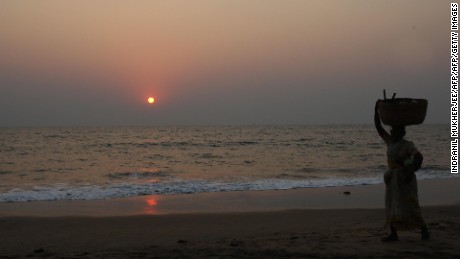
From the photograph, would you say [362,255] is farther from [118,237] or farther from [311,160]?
[311,160]

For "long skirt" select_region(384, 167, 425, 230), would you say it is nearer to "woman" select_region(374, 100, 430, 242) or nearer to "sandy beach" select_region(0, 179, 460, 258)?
"woman" select_region(374, 100, 430, 242)

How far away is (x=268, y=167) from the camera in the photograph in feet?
84.2

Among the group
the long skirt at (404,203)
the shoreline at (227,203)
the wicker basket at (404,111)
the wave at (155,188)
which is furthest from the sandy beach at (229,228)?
the wicker basket at (404,111)

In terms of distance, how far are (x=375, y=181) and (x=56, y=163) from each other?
18.8 meters

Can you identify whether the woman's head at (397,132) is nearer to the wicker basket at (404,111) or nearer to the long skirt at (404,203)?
the wicker basket at (404,111)

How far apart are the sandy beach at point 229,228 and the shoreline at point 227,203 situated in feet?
0.09

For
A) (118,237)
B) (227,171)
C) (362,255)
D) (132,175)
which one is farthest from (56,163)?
(362,255)

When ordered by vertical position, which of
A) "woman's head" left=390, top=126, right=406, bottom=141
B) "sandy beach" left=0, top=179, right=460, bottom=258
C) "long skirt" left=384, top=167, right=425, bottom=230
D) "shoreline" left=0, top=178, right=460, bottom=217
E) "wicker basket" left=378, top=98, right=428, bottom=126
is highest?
"wicker basket" left=378, top=98, right=428, bottom=126

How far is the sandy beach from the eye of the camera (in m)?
6.44

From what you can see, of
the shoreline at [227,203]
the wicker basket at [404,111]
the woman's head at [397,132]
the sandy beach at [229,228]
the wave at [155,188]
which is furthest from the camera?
the wave at [155,188]

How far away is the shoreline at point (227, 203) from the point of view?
11.7m

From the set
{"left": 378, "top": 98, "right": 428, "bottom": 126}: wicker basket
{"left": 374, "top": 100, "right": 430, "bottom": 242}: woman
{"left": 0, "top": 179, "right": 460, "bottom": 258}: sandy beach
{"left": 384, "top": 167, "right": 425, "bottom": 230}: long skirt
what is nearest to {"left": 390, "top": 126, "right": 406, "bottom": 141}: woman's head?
{"left": 374, "top": 100, "right": 430, "bottom": 242}: woman

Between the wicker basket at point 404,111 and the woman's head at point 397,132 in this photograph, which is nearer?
the wicker basket at point 404,111

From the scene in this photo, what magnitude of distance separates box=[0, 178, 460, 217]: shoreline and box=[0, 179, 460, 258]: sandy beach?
0.03 metres
